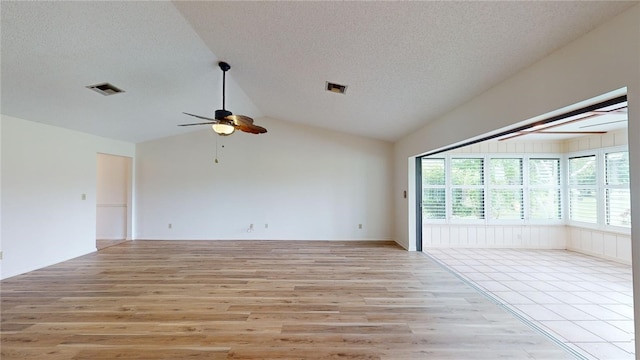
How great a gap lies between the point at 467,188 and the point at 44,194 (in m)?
8.08

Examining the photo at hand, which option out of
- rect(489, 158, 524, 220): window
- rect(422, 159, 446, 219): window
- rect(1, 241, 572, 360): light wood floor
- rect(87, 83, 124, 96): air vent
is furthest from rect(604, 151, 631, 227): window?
rect(87, 83, 124, 96): air vent

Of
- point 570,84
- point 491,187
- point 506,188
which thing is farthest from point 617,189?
point 570,84

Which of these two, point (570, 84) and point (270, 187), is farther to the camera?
point (270, 187)

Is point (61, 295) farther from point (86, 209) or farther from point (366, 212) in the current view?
point (366, 212)

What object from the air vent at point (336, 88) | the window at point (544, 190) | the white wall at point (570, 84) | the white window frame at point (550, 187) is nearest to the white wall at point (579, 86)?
the white wall at point (570, 84)

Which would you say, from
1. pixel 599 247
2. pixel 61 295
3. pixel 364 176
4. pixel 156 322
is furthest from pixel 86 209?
pixel 599 247

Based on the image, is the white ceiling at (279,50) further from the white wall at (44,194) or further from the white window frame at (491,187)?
the white window frame at (491,187)

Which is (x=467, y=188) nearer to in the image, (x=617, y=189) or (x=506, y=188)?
(x=506, y=188)

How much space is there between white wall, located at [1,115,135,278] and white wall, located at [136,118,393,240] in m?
1.34

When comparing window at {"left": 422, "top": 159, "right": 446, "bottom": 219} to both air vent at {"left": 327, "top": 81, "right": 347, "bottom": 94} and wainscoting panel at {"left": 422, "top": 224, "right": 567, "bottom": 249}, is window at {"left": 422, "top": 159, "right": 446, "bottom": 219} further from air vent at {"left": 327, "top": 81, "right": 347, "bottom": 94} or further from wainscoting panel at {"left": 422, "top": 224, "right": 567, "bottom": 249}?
air vent at {"left": 327, "top": 81, "right": 347, "bottom": 94}

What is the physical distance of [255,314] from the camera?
2709mm

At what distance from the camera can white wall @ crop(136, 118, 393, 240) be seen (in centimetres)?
633

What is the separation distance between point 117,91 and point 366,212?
17.3 ft

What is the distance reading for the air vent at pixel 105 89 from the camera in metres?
3.50
